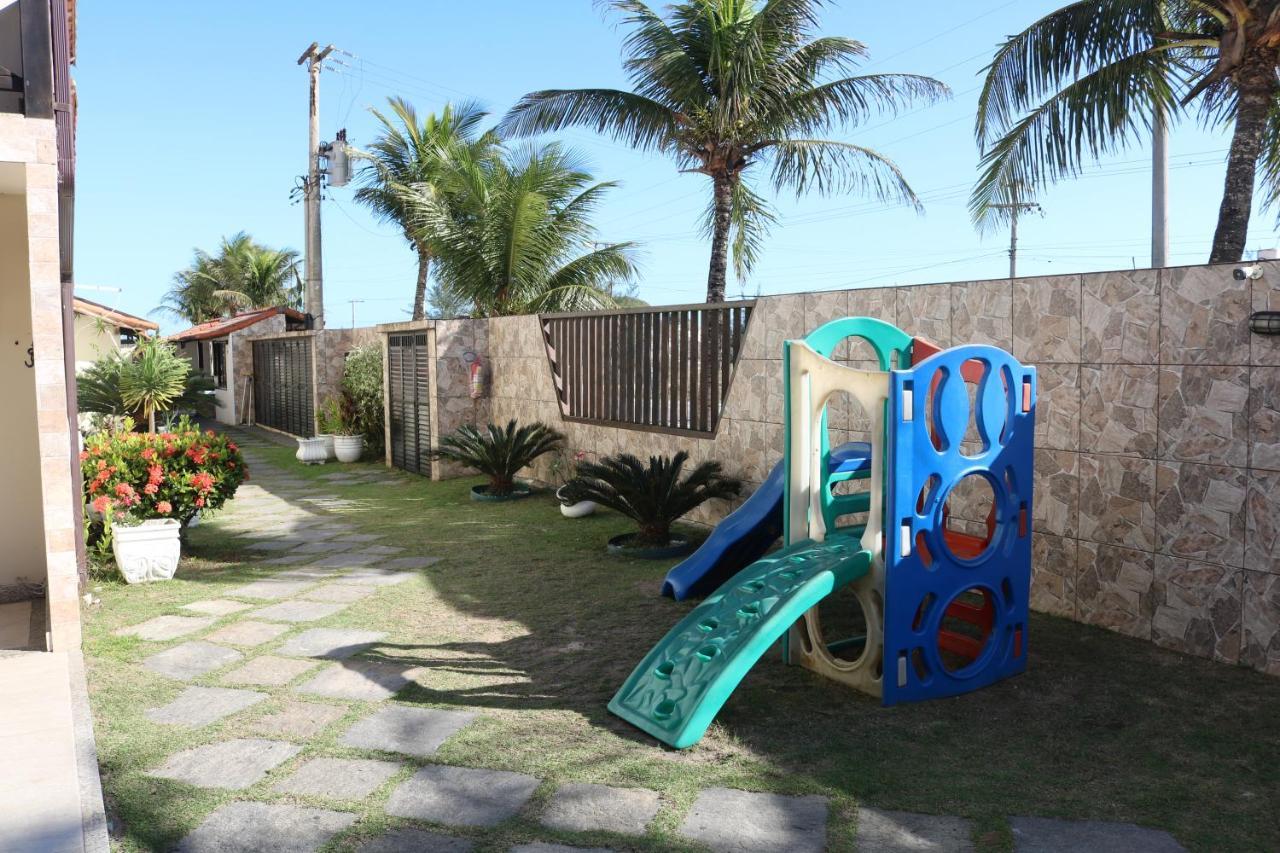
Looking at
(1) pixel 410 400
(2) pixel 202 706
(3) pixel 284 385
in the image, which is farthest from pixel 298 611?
(3) pixel 284 385

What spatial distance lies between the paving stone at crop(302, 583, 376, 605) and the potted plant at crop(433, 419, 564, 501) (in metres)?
3.79

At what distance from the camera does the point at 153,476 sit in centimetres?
680

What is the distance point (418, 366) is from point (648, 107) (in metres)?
4.83

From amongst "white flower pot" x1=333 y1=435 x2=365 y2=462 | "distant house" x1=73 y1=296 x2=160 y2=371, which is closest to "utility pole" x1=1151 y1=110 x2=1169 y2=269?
"white flower pot" x1=333 y1=435 x2=365 y2=462

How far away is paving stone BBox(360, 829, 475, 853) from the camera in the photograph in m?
3.04

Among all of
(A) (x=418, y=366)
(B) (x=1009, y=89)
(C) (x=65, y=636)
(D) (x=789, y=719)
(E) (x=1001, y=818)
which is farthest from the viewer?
(A) (x=418, y=366)

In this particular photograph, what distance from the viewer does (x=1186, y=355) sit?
4.88m

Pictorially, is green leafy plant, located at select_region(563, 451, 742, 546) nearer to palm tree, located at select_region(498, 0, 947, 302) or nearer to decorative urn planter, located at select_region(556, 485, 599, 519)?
decorative urn planter, located at select_region(556, 485, 599, 519)

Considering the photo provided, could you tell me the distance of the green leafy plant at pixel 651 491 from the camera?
25.0 ft

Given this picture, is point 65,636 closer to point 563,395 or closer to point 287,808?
point 287,808

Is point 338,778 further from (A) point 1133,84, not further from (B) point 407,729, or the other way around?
Answer: (A) point 1133,84

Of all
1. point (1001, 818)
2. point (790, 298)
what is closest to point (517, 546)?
point (790, 298)

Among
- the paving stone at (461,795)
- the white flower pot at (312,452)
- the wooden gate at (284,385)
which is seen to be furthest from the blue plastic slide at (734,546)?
the wooden gate at (284,385)

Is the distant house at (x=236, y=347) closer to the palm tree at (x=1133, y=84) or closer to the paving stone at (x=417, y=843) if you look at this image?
the palm tree at (x=1133, y=84)
